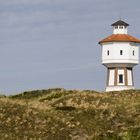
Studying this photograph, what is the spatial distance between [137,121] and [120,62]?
6242 cm

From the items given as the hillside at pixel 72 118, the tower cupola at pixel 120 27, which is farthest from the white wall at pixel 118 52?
the hillside at pixel 72 118

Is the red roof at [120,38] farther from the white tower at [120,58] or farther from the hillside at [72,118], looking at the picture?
the hillside at [72,118]

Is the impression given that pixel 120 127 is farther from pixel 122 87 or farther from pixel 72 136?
pixel 122 87

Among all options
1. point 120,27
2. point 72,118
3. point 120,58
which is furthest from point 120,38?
point 72,118

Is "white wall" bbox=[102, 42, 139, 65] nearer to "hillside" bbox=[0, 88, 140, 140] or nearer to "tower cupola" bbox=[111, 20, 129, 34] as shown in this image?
"tower cupola" bbox=[111, 20, 129, 34]

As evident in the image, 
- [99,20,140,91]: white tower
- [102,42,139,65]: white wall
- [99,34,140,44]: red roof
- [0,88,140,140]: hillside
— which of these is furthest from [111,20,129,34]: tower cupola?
[0,88,140,140]: hillside

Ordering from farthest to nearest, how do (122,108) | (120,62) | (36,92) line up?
(120,62) < (36,92) < (122,108)

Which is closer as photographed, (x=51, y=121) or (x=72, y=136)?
(x=72, y=136)

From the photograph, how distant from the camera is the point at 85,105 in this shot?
169 ft

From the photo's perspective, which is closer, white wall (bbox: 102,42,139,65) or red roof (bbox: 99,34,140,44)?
white wall (bbox: 102,42,139,65)

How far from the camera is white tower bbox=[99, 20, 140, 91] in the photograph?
108188 mm

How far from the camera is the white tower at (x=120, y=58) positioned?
355 ft

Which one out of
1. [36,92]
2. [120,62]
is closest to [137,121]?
[36,92]

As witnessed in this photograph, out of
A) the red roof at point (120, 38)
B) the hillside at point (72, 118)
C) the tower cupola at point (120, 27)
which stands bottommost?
the hillside at point (72, 118)
